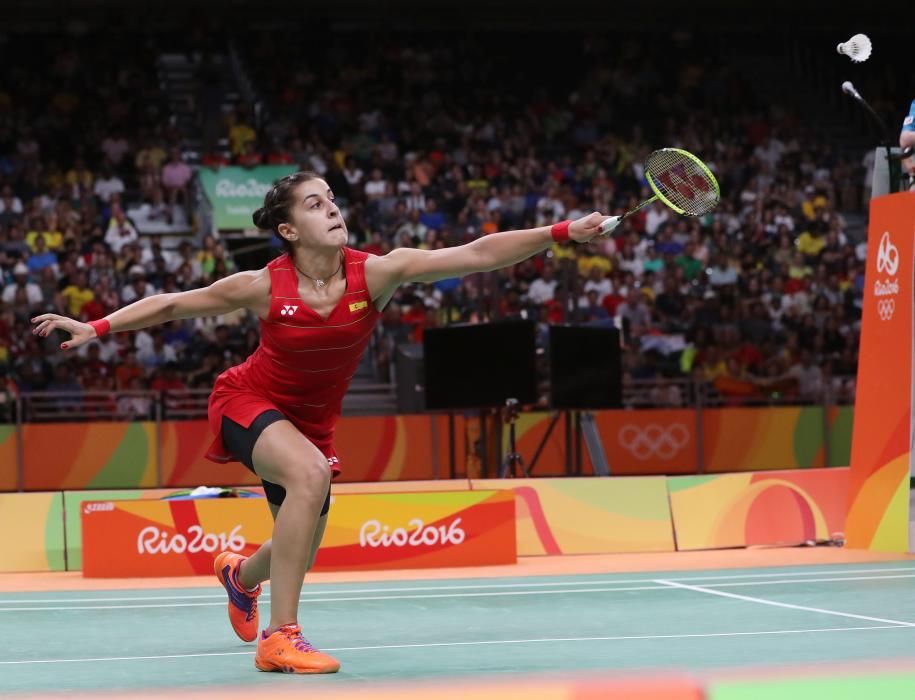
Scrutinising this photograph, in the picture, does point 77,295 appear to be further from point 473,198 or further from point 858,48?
point 858,48

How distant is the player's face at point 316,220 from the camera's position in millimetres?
5992

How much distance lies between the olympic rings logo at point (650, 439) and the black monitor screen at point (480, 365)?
4.84m

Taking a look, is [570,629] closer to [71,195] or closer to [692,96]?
[71,195]

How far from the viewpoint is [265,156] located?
2173cm

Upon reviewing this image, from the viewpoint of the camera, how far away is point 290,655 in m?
5.62

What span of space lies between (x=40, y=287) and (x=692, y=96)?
42.1 feet

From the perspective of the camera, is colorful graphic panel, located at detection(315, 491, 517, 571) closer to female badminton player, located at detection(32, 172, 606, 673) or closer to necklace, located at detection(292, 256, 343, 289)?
female badminton player, located at detection(32, 172, 606, 673)

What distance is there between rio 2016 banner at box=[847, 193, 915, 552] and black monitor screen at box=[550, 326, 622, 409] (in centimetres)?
380

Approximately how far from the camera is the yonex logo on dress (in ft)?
34.0

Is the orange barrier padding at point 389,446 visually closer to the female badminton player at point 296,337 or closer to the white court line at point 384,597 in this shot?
the white court line at point 384,597

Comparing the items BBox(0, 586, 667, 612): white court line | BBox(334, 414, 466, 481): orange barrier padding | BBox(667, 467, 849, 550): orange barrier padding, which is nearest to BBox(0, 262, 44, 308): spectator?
BBox(334, 414, 466, 481): orange barrier padding

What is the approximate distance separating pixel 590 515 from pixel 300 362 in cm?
607

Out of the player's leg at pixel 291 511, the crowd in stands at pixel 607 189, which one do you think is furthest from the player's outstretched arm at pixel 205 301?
the crowd in stands at pixel 607 189

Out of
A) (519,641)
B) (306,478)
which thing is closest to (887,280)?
(519,641)
